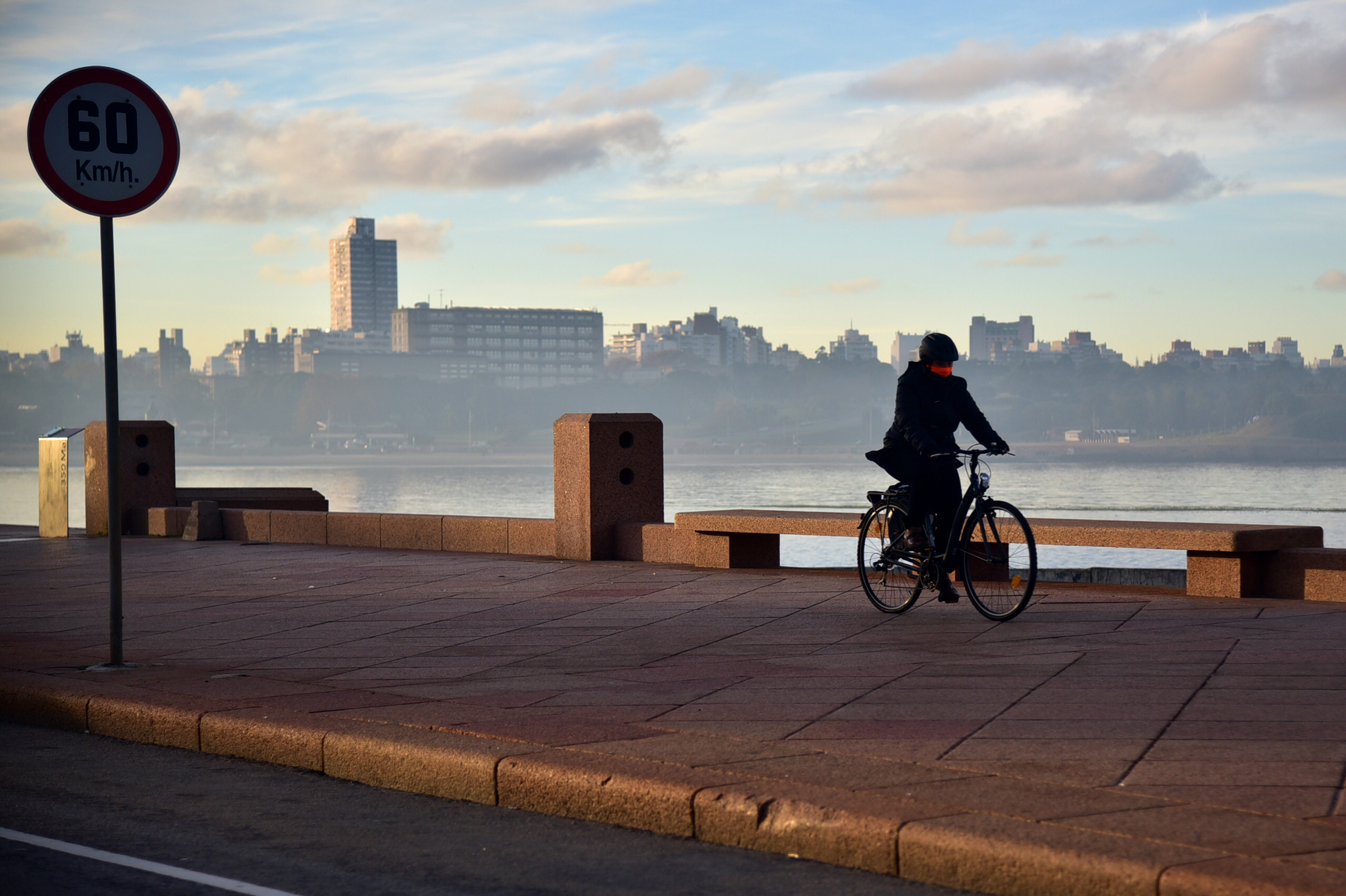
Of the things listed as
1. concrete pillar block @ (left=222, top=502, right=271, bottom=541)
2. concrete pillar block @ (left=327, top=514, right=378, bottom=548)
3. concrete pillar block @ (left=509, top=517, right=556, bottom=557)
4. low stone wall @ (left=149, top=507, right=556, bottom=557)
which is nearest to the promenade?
concrete pillar block @ (left=509, top=517, right=556, bottom=557)

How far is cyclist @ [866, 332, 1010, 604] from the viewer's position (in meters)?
8.44

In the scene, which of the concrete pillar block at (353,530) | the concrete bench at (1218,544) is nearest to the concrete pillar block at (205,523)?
the concrete pillar block at (353,530)

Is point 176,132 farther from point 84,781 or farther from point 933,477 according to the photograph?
point 933,477

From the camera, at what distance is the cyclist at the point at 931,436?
8.44m

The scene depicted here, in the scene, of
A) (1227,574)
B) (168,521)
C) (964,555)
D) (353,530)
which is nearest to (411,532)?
(353,530)

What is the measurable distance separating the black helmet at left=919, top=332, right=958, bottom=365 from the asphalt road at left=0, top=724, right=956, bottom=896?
4.52 m

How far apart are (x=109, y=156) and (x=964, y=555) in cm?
506

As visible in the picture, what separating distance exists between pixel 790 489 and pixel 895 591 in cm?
11333

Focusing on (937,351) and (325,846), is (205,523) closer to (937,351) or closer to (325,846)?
(937,351)

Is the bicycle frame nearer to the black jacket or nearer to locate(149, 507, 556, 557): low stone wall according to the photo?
the black jacket

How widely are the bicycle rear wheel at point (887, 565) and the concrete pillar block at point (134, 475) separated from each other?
11237mm

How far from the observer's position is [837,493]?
119562mm

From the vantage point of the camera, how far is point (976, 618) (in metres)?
8.42

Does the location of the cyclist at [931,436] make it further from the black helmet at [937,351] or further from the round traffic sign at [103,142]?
the round traffic sign at [103,142]
